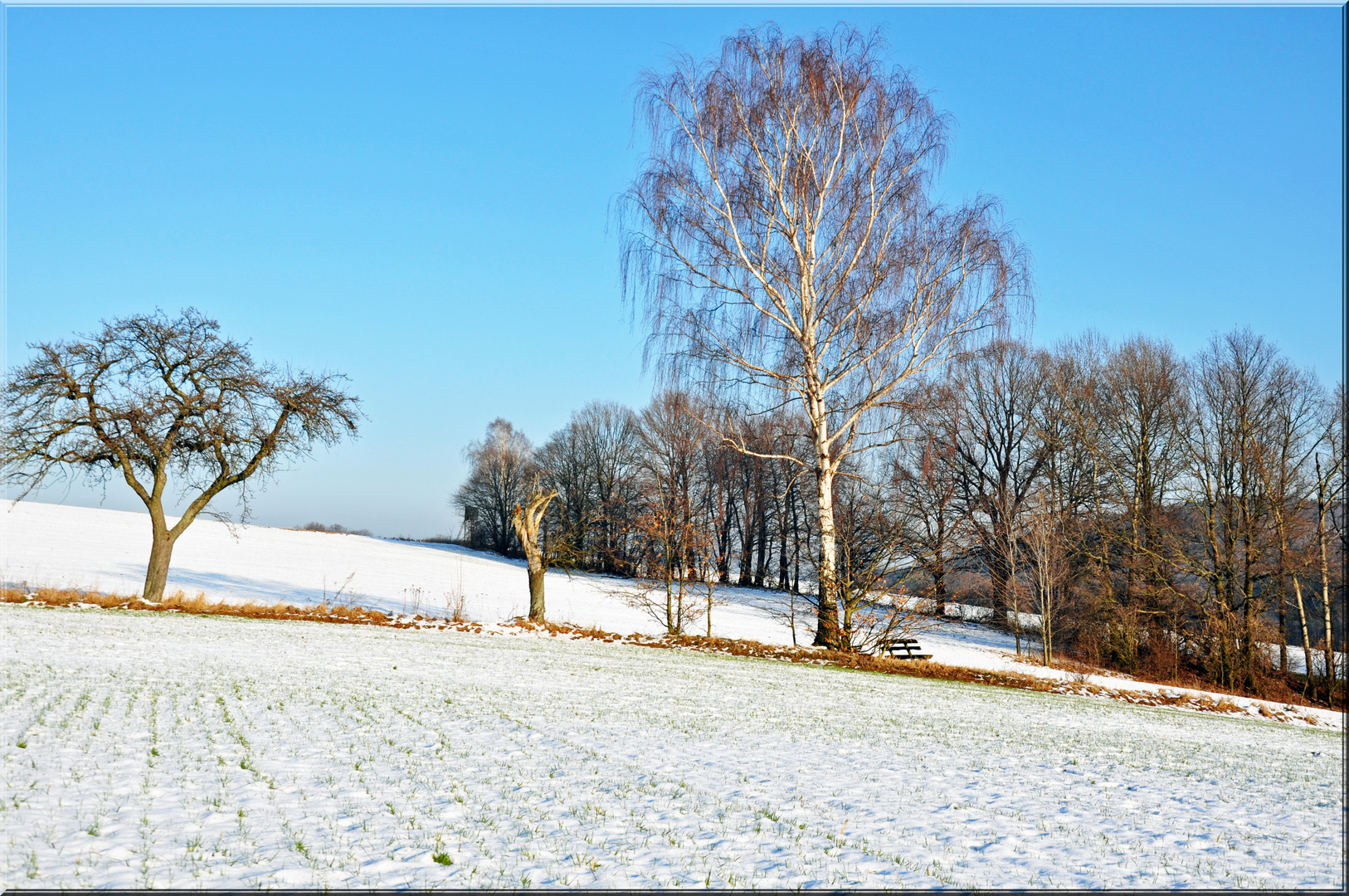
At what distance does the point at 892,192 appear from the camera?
16.9 m

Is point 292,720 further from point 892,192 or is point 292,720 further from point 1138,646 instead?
point 1138,646

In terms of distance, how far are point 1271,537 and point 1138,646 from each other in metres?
5.78

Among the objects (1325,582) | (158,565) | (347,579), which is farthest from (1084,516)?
(158,565)

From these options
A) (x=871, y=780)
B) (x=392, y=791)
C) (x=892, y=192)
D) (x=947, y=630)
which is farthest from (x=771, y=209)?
(x=947, y=630)

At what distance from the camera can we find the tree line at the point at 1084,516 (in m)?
18.1

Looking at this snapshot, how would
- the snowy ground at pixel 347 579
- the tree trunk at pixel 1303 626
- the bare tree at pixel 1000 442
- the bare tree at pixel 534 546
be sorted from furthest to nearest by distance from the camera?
the bare tree at pixel 1000 442, the tree trunk at pixel 1303 626, the snowy ground at pixel 347 579, the bare tree at pixel 534 546

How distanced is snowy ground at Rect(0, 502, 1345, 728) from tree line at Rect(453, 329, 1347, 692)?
195 centimetres

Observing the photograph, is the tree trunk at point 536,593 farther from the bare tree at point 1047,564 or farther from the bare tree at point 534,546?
the bare tree at point 1047,564

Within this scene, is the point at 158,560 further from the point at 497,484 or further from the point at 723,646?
the point at 497,484

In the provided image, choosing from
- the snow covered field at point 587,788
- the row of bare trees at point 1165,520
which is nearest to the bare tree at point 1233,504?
the row of bare trees at point 1165,520

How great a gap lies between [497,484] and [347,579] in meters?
36.8

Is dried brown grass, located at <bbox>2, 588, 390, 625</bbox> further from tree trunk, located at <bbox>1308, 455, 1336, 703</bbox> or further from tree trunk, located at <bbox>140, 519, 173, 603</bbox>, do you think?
tree trunk, located at <bbox>1308, 455, 1336, 703</bbox>

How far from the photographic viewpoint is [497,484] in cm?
6362

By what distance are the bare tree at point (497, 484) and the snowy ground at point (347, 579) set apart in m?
14.2
